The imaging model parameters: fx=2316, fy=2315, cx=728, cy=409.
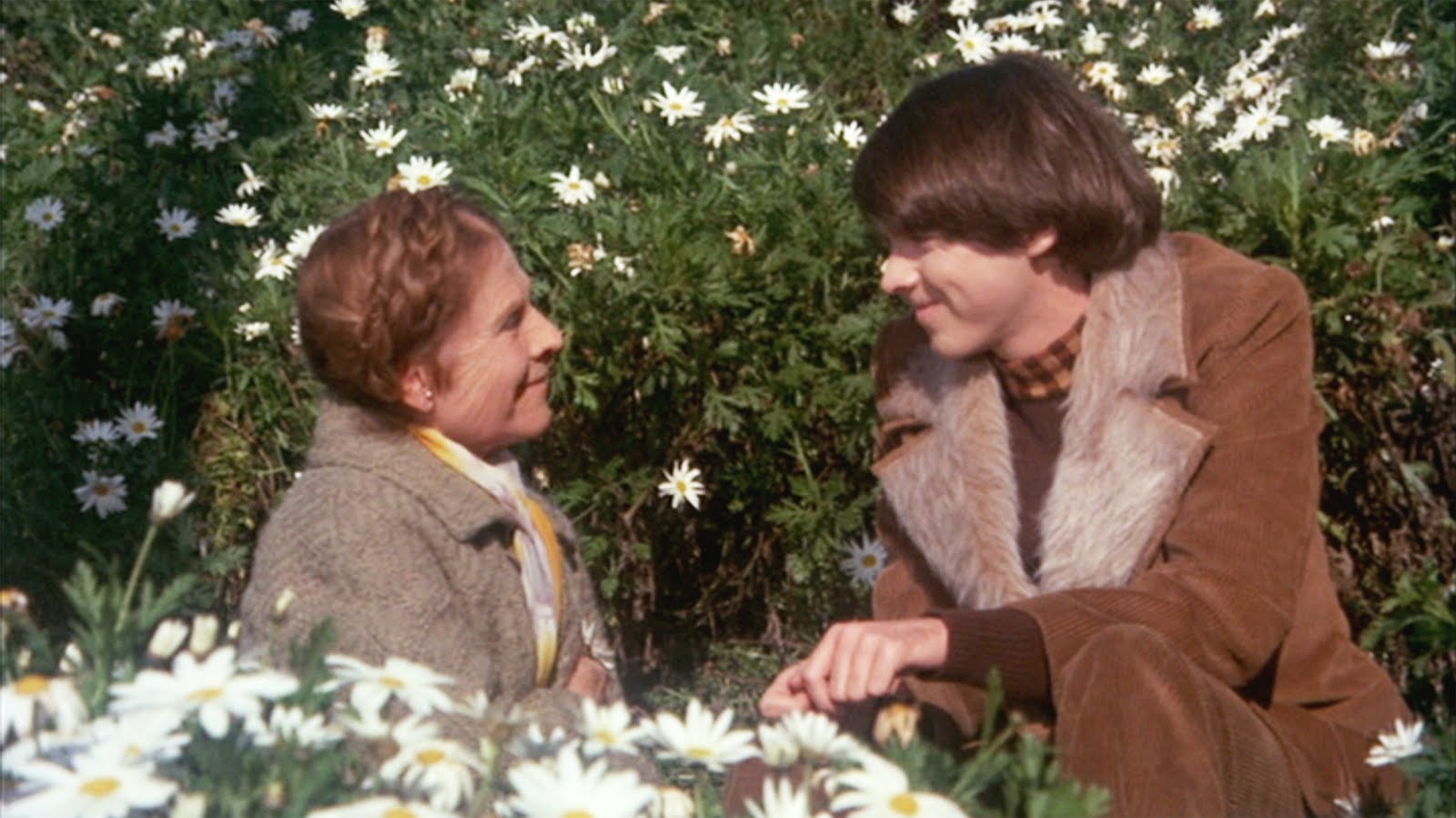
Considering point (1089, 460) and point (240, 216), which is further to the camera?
point (240, 216)

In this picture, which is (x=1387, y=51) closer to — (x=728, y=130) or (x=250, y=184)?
(x=728, y=130)

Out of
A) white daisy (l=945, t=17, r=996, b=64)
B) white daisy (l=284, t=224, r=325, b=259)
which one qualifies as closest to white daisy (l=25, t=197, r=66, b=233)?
white daisy (l=284, t=224, r=325, b=259)

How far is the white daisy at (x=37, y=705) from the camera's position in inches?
53.7

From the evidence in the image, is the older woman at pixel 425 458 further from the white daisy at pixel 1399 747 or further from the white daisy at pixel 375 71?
the white daisy at pixel 375 71

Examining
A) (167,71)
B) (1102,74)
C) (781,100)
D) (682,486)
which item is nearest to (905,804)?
(682,486)

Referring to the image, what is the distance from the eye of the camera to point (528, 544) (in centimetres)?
282

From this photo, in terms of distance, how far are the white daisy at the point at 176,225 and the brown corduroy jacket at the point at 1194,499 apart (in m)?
2.07

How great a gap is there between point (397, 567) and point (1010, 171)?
84 cm

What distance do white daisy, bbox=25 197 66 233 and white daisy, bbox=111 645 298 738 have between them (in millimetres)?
3339

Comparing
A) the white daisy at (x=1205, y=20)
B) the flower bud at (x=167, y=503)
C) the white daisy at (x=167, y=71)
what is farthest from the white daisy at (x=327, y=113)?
the flower bud at (x=167, y=503)

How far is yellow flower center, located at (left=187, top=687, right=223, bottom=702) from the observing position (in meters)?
1.38

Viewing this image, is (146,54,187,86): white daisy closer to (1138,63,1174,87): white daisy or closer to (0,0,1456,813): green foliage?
(0,0,1456,813): green foliage

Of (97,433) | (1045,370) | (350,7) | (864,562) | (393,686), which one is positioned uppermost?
(350,7)

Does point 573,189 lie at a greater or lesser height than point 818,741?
greater
